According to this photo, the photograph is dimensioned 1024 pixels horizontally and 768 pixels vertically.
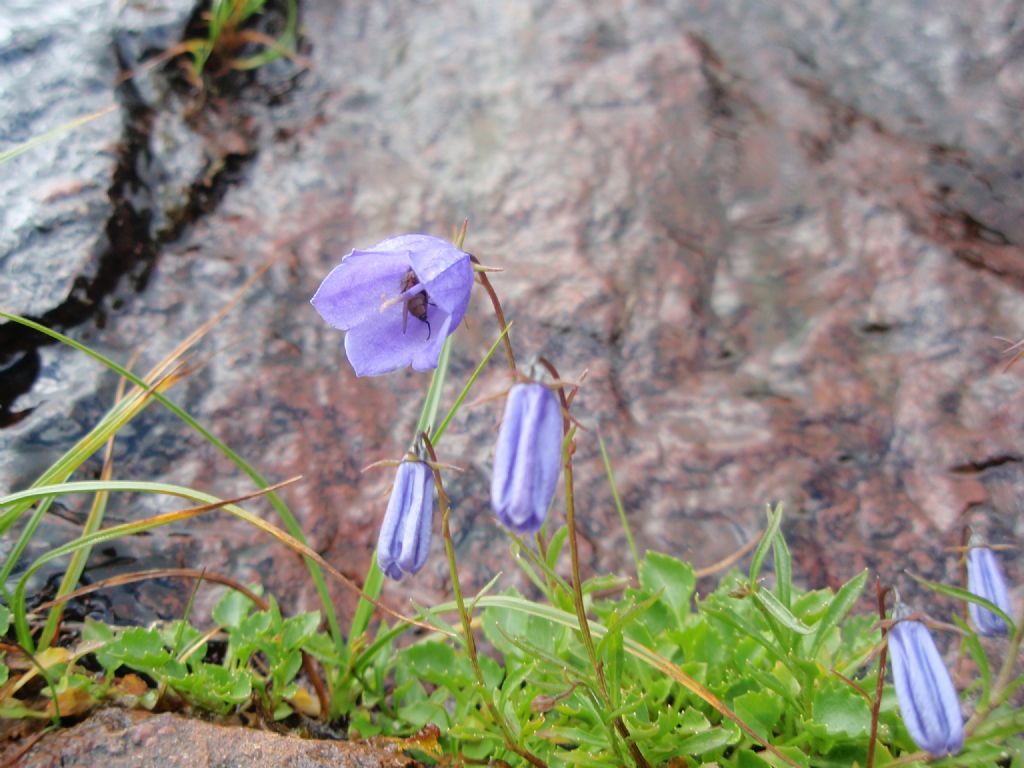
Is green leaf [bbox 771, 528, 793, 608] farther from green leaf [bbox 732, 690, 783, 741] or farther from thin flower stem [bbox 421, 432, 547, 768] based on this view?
thin flower stem [bbox 421, 432, 547, 768]

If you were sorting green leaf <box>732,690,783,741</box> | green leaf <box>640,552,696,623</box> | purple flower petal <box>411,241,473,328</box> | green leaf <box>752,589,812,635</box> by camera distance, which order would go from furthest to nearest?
green leaf <box>640,552,696,623</box>
green leaf <box>732,690,783,741</box>
green leaf <box>752,589,812,635</box>
purple flower petal <box>411,241,473,328</box>

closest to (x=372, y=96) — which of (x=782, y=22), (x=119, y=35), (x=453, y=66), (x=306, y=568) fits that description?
(x=453, y=66)

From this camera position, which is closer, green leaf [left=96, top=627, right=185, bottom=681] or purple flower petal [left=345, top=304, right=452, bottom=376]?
purple flower petal [left=345, top=304, right=452, bottom=376]

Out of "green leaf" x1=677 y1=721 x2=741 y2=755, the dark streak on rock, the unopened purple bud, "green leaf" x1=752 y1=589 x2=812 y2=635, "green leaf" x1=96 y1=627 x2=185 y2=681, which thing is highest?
the unopened purple bud

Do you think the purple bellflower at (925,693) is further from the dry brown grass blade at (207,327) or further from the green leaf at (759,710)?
the dry brown grass blade at (207,327)

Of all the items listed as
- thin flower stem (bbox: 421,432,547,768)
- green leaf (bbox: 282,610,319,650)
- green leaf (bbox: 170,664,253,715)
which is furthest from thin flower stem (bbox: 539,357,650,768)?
green leaf (bbox: 170,664,253,715)

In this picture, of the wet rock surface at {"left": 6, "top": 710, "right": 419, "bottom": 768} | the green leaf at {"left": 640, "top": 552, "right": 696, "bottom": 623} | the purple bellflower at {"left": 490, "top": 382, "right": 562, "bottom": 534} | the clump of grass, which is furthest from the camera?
the clump of grass

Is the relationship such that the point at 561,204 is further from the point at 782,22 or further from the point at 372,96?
the point at 782,22
